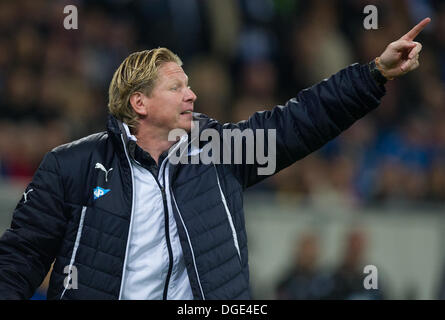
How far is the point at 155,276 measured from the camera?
304 centimetres

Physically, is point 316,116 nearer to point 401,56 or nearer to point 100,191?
point 401,56

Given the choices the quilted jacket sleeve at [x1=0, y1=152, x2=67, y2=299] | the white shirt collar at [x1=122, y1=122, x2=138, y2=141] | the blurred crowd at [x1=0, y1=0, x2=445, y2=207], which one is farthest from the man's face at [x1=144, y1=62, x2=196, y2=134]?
the blurred crowd at [x1=0, y1=0, x2=445, y2=207]

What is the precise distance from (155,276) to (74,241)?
31cm

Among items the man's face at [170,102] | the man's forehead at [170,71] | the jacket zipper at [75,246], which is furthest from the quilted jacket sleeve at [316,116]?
the jacket zipper at [75,246]

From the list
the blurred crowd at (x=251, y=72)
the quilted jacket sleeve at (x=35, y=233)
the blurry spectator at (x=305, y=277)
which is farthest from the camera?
the blurred crowd at (x=251, y=72)

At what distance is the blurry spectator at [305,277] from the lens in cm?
572

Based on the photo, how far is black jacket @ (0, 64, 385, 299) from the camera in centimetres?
299

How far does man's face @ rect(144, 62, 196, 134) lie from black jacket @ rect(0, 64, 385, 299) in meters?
0.19

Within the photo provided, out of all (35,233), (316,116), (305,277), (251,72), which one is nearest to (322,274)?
(305,277)

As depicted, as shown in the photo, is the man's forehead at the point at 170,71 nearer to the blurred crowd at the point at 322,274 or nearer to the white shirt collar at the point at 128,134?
the white shirt collar at the point at 128,134

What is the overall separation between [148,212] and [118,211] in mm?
114

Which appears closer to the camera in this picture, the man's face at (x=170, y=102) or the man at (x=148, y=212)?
the man at (x=148, y=212)

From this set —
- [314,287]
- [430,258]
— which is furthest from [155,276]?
[430,258]
